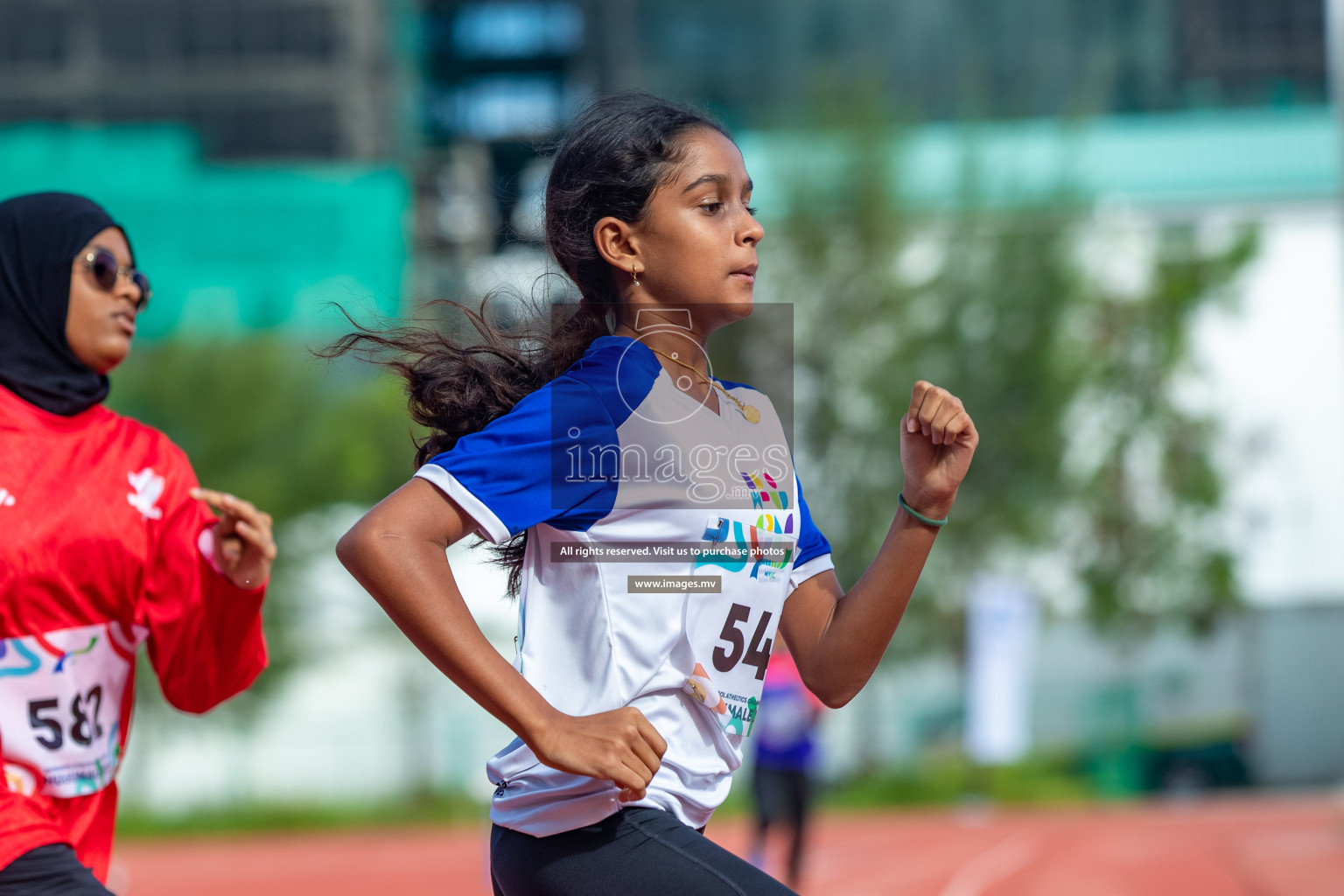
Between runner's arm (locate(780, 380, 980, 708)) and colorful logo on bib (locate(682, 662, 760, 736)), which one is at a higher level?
runner's arm (locate(780, 380, 980, 708))

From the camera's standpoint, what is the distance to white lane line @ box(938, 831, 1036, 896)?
10.8 metres

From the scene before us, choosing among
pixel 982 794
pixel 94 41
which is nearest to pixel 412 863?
pixel 982 794

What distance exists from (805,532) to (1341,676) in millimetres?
21821

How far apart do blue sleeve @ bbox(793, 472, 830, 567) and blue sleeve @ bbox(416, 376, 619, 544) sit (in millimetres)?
392

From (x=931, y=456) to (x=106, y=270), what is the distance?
1.70 m

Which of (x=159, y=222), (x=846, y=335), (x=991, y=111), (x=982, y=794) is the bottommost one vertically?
(x=982, y=794)

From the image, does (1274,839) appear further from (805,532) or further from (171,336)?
(171,336)

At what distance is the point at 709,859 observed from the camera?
1787mm

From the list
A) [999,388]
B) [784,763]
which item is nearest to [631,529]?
[784,763]

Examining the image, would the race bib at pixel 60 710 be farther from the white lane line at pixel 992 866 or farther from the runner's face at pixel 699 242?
the white lane line at pixel 992 866

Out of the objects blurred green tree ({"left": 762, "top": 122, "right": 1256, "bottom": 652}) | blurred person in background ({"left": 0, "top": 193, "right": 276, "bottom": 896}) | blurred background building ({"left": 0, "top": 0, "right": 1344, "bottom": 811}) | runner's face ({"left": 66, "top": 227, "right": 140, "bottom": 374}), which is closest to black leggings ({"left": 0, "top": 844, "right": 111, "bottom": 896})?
blurred person in background ({"left": 0, "top": 193, "right": 276, "bottom": 896})

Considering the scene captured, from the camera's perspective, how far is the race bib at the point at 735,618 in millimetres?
1886

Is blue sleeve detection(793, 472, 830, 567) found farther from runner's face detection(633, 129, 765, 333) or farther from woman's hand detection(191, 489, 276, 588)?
woman's hand detection(191, 489, 276, 588)

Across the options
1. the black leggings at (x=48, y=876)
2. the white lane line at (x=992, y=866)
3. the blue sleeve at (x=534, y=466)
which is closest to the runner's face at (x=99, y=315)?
the black leggings at (x=48, y=876)
